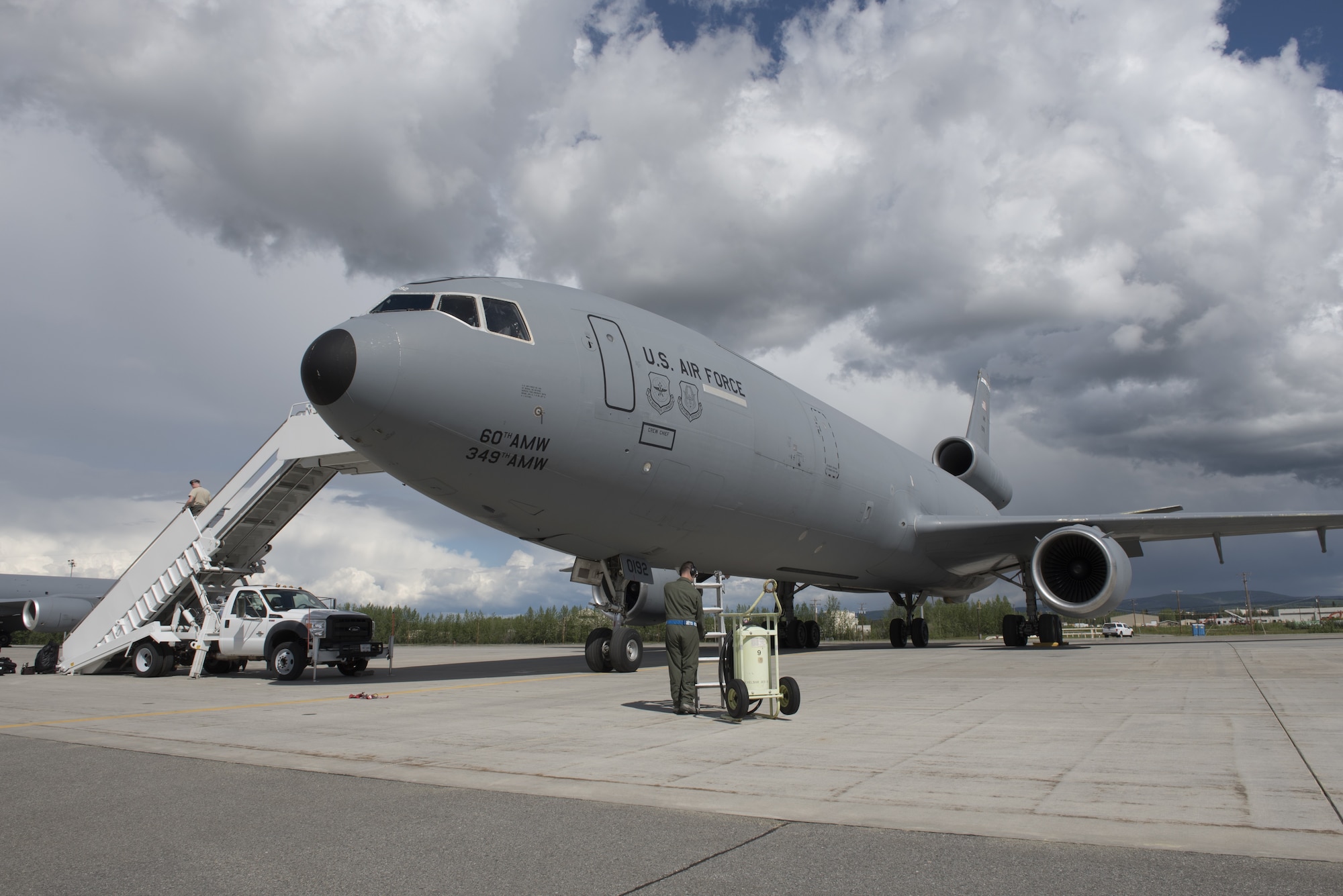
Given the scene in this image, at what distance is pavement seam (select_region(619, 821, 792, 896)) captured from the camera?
3.04 metres

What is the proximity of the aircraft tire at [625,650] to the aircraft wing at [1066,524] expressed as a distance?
9.03m

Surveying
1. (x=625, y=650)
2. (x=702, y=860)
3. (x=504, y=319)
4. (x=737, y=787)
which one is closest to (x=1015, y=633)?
(x=625, y=650)

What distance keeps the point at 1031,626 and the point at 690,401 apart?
13084 mm

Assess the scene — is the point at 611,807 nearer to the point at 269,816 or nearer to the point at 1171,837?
the point at 269,816

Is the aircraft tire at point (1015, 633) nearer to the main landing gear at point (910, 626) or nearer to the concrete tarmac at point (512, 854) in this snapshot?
the main landing gear at point (910, 626)

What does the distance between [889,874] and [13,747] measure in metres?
6.99

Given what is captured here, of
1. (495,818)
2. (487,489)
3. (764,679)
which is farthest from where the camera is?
(487,489)

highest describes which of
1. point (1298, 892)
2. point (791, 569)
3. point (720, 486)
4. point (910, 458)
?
point (910, 458)

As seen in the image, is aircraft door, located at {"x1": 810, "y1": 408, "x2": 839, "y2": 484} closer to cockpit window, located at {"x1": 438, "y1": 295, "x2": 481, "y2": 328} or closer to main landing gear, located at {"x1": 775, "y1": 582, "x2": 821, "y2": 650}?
main landing gear, located at {"x1": 775, "y1": 582, "x2": 821, "y2": 650}

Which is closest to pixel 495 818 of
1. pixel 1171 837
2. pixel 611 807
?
pixel 611 807

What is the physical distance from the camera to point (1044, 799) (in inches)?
164

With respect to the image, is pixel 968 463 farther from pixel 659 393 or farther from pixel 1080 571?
pixel 659 393

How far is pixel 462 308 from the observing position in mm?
9977

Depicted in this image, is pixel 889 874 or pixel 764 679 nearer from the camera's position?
pixel 889 874
